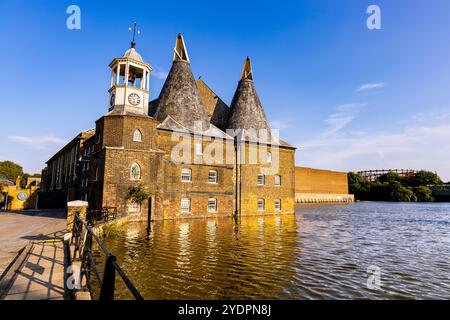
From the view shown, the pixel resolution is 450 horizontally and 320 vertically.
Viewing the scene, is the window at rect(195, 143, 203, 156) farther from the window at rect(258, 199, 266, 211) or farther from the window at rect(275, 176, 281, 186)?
the window at rect(275, 176, 281, 186)

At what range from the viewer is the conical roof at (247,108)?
32062 mm

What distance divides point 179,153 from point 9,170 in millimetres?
82140

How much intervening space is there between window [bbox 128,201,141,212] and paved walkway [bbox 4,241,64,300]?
12.5 meters

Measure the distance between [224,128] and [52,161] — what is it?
33026 millimetres

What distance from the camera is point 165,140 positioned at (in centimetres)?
2473

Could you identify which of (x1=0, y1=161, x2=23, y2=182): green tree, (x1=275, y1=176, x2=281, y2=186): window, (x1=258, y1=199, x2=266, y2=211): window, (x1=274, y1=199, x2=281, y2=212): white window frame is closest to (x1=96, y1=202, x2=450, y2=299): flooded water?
(x1=258, y1=199, x2=266, y2=211): window

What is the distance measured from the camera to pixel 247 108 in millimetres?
32719

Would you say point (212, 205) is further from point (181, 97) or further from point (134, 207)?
point (181, 97)

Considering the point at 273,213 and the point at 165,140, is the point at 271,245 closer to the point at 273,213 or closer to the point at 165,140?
the point at 165,140

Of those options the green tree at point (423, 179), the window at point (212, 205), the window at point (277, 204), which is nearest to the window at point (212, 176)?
the window at point (212, 205)

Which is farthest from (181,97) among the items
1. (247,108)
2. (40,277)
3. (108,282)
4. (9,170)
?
(9,170)

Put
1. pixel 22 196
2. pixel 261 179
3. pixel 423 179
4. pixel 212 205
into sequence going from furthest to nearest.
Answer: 1. pixel 423 179
2. pixel 22 196
3. pixel 261 179
4. pixel 212 205

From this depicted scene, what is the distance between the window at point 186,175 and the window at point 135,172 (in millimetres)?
4362

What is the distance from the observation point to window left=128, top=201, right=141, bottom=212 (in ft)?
70.5
